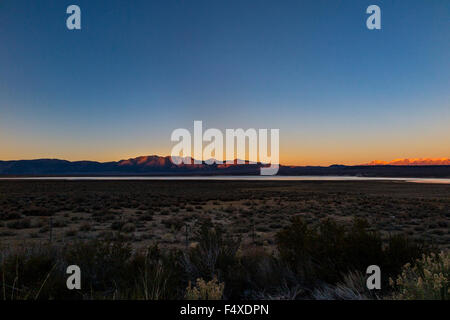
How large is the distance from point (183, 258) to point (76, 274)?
2.52 m

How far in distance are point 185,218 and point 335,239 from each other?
58.4ft

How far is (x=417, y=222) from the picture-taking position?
2164cm

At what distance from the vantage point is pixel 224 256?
6.86m

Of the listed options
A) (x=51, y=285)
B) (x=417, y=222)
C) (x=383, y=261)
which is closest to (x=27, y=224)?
(x=51, y=285)
